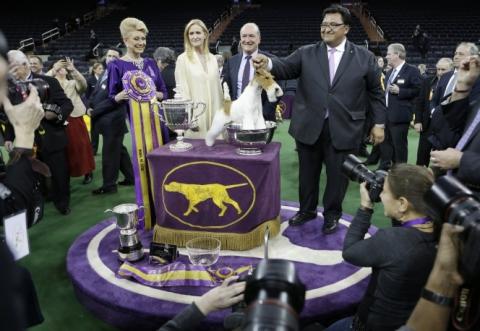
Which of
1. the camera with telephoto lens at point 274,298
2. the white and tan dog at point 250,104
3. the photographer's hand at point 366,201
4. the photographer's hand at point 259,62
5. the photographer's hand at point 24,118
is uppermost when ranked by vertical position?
the photographer's hand at point 259,62

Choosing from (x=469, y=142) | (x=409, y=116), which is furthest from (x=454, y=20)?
(x=469, y=142)

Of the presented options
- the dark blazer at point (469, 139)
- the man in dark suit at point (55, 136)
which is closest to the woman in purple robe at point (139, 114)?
the man in dark suit at point (55, 136)

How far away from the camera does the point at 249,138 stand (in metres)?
2.36

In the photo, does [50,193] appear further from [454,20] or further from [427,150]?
[454,20]

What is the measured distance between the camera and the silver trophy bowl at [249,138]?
2.35m

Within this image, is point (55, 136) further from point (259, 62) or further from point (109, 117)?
point (259, 62)

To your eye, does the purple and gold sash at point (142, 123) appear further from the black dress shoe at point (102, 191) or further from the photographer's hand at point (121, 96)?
the black dress shoe at point (102, 191)

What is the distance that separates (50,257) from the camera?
110 inches

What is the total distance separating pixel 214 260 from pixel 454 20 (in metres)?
16.8

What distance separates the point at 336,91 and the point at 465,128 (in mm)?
754

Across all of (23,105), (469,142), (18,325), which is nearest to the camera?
(18,325)

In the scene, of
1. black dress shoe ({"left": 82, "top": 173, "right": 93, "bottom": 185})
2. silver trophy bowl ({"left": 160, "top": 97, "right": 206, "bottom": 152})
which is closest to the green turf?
black dress shoe ({"left": 82, "top": 173, "right": 93, "bottom": 185})

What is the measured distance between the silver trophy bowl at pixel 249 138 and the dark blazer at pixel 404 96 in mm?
2210

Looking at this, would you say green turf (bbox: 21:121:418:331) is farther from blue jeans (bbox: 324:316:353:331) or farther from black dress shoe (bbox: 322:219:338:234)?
blue jeans (bbox: 324:316:353:331)
